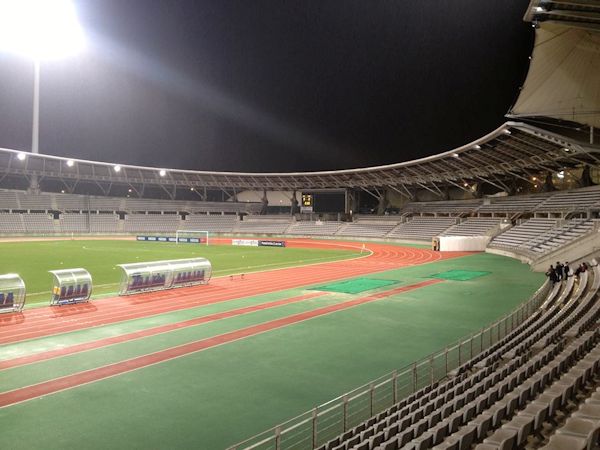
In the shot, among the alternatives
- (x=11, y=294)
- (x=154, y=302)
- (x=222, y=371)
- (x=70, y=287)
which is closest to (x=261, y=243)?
(x=154, y=302)

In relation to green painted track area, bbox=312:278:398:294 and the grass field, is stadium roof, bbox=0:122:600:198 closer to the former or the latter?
green painted track area, bbox=312:278:398:294

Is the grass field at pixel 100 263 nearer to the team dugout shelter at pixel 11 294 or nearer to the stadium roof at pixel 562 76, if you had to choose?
the team dugout shelter at pixel 11 294

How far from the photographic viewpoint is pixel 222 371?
34.4 ft

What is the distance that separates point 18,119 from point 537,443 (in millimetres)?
77565

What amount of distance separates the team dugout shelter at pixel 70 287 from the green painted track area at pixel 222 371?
4.09 m

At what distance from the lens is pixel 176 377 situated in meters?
10.1

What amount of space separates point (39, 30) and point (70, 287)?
164ft

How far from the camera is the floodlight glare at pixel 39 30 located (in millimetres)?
51031

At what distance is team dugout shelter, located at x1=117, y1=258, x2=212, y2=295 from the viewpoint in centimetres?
2033

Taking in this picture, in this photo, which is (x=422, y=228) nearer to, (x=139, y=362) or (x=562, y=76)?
(x=562, y=76)

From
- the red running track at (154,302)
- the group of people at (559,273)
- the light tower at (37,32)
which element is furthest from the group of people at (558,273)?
the light tower at (37,32)

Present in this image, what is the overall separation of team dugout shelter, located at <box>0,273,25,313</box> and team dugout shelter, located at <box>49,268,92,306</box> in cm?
136

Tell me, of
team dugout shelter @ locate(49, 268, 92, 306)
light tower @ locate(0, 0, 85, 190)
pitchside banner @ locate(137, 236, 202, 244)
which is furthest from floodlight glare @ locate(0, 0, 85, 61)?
team dugout shelter @ locate(49, 268, 92, 306)

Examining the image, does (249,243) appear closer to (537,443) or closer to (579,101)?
(579,101)
